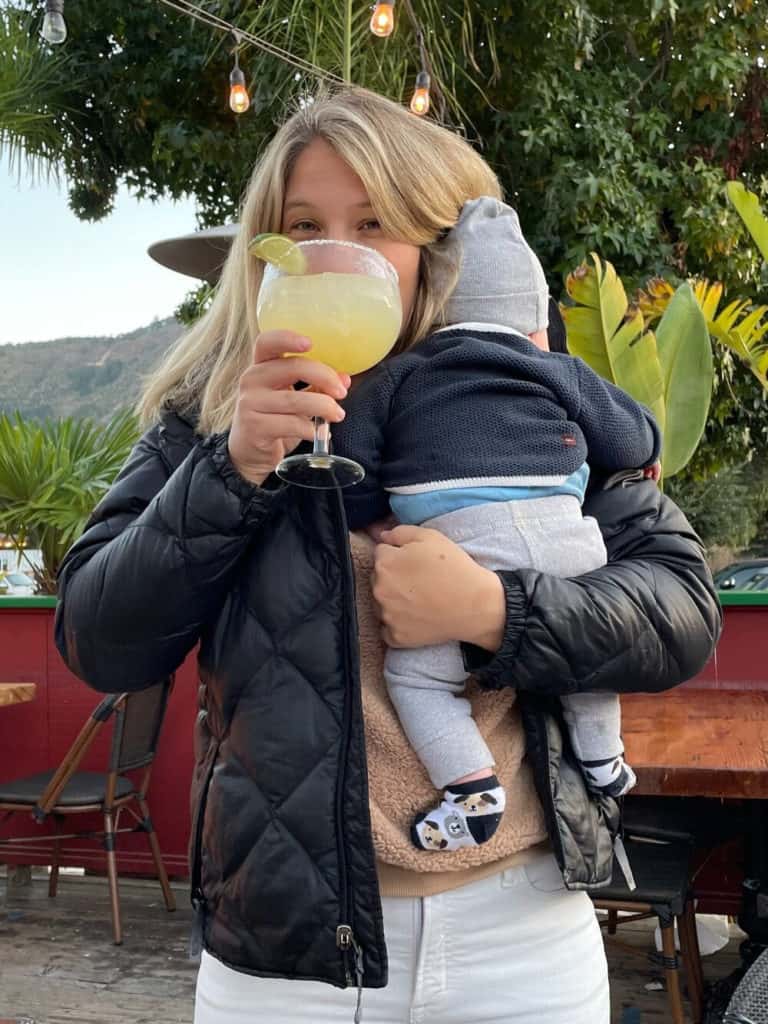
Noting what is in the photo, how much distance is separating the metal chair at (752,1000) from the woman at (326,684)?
1.73 feet

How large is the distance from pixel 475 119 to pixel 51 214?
23.8ft

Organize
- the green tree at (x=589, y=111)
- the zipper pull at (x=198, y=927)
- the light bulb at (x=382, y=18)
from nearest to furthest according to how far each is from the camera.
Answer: the zipper pull at (x=198, y=927), the light bulb at (x=382, y=18), the green tree at (x=589, y=111)

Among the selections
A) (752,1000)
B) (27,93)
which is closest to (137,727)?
(752,1000)

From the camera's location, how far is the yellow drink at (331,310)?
1.00 meters

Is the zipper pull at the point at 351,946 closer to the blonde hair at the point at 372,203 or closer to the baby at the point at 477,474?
the baby at the point at 477,474

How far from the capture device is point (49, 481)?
20.2 feet

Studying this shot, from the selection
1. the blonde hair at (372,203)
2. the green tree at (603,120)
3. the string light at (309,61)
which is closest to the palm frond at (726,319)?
the string light at (309,61)

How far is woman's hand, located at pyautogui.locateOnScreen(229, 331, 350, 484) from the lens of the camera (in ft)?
2.97

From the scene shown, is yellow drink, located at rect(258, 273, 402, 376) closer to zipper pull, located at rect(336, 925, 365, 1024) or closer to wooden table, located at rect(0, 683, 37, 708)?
zipper pull, located at rect(336, 925, 365, 1024)

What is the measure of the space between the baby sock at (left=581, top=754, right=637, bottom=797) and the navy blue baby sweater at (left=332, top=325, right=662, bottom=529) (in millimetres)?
289

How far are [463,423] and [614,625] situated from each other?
0.84ft

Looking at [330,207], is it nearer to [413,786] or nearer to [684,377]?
[413,786]

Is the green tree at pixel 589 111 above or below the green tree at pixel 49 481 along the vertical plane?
above

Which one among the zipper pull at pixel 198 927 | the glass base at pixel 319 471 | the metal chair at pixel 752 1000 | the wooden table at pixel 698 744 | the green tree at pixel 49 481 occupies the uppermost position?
the glass base at pixel 319 471
